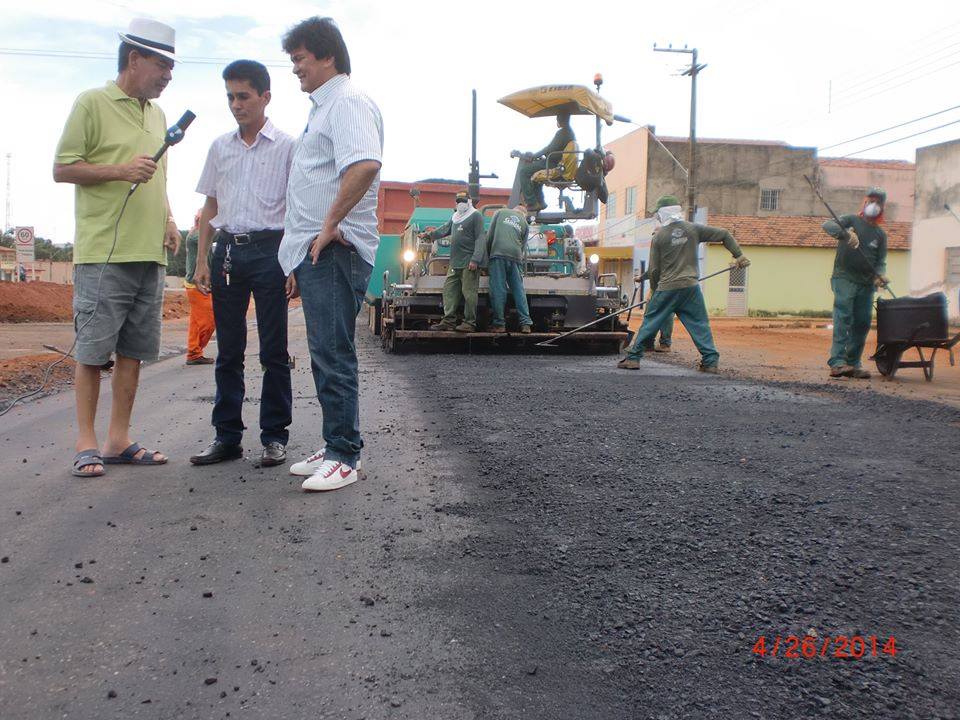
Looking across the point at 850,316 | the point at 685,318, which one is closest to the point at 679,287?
the point at 685,318

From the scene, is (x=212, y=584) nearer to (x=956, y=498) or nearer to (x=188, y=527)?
(x=188, y=527)

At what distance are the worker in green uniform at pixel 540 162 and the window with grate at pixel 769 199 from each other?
113ft

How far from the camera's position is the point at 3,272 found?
54469mm

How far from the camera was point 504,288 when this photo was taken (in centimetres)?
1145

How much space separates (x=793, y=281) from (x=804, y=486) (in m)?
33.0

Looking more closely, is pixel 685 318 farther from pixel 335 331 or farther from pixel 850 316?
pixel 335 331

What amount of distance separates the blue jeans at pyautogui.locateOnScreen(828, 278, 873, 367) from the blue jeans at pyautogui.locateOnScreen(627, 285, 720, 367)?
1.25 m

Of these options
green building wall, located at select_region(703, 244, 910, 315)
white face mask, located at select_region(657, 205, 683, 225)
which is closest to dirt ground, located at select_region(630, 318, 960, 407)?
white face mask, located at select_region(657, 205, 683, 225)

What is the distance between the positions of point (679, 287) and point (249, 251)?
6.16 m

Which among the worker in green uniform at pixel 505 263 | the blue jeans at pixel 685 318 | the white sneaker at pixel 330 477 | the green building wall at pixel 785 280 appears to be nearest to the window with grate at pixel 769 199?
the green building wall at pixel 785 280

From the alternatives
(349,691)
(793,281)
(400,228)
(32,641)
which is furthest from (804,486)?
(793,281)

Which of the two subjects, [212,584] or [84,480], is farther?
[84,480]
